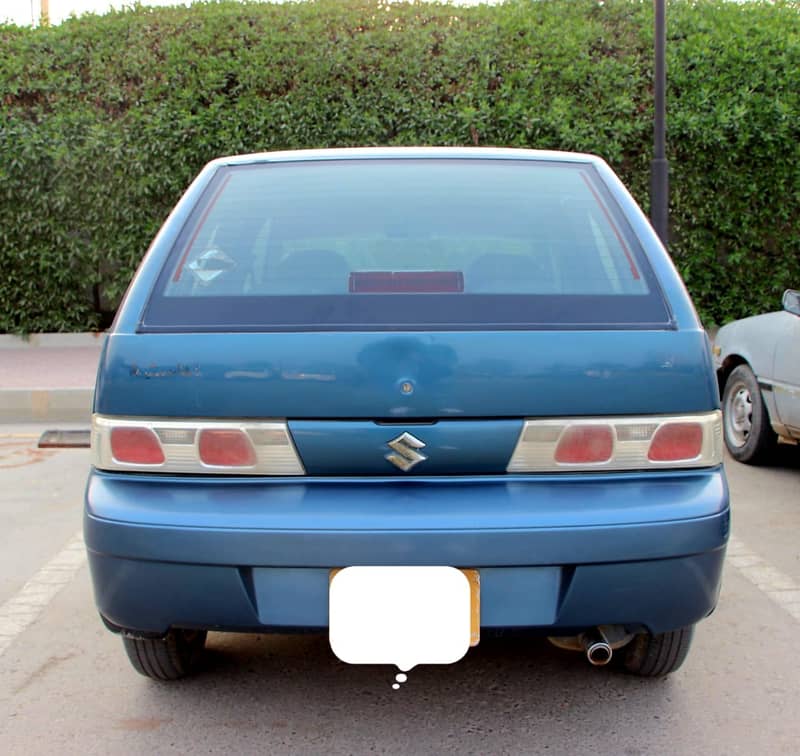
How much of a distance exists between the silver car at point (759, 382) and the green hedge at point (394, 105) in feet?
14.2

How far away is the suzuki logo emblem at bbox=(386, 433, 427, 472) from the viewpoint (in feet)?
7.08

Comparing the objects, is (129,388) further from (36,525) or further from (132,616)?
(36,525)

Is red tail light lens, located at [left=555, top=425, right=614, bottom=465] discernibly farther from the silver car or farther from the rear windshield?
the silver car

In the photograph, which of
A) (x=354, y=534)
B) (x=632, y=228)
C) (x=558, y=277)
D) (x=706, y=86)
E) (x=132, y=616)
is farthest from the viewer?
(x=706, y=86)

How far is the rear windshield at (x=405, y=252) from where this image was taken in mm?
2277

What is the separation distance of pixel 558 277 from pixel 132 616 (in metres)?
1.34

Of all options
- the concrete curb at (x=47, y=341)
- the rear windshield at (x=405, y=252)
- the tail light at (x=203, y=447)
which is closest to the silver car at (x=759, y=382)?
the rear windshield at (x=405, y=252)

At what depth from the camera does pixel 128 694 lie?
2.67m

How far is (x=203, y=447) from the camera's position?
86.9 inches

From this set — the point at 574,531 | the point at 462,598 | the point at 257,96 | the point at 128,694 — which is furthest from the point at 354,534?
the point at 257,96

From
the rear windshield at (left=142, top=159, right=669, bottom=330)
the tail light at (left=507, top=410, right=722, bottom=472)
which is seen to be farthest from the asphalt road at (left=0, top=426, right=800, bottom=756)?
the rear windshield at (left=142, top=159, right=669, bottom=330)

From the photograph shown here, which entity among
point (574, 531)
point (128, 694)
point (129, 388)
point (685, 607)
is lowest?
point (128, 694)

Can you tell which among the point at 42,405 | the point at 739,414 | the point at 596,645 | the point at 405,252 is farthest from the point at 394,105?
the point at 596,645

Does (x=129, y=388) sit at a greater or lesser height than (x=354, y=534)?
greater
